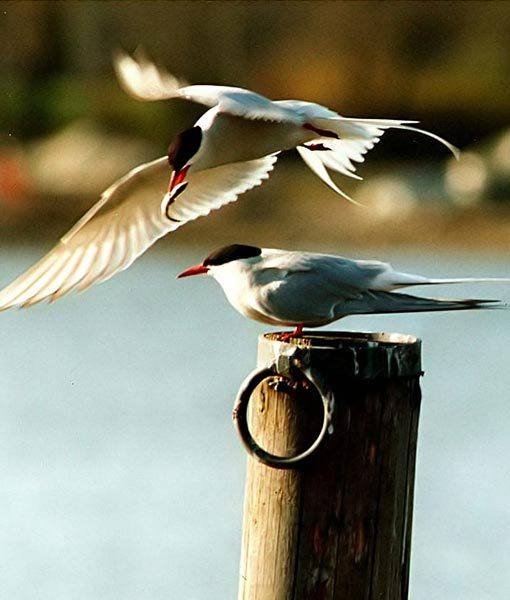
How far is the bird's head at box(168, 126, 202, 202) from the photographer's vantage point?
2711 mm

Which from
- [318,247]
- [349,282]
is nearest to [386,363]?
[349,282]

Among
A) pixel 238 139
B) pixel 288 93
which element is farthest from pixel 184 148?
pixel 288 93

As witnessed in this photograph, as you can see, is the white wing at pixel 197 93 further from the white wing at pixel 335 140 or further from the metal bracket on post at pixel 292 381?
the metal bracket on post at pixel 292 381

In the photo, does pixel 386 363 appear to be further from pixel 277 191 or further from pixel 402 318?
pixel 277 191

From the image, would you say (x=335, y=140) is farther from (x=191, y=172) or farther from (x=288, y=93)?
(x=288, y=93)

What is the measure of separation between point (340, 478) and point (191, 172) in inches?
45.2

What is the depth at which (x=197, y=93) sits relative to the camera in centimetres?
286

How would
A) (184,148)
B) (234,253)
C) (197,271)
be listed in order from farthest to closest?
(184,148) → (197,271) → (234,253)

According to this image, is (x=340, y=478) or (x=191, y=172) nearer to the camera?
(x=340, y=478)

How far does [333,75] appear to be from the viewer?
32.4ft

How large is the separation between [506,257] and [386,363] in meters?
7.59

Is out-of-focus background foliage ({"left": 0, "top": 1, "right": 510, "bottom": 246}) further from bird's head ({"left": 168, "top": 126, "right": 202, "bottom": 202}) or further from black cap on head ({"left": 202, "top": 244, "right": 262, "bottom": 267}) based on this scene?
black cap on head ({"left": 202, "top": 244, "right": 262, "bottom": 267})

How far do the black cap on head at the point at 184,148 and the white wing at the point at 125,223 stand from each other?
0.08m

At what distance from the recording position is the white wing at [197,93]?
274 cm
